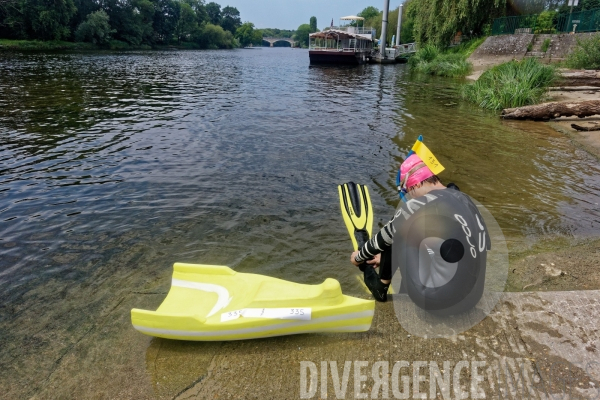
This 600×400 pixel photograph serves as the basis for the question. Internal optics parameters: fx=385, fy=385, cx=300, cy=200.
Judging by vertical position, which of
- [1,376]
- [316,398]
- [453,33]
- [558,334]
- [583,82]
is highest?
[453,33]

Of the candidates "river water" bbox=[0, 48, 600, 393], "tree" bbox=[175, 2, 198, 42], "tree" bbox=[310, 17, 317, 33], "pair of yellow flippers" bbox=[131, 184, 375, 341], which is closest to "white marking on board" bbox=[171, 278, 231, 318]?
"pair of yellow flippers" bbox=[131, 184, 375, 341]

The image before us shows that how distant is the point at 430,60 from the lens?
30.7 m

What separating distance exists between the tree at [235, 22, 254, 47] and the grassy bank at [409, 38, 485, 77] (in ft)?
422

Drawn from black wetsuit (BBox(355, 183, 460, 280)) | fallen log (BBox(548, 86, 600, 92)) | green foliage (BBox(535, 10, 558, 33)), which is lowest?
black wetsuit (BBox(355, 183, 460, 280))

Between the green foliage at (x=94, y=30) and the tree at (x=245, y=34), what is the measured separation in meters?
98.2

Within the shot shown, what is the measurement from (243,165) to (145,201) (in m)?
2.36

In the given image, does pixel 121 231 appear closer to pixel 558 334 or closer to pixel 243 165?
pixel 243 165

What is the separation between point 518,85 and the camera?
13.2 meters

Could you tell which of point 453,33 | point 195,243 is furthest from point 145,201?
point 453,33

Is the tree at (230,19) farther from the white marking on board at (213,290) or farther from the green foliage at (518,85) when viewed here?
the white marking on board at (213,290)

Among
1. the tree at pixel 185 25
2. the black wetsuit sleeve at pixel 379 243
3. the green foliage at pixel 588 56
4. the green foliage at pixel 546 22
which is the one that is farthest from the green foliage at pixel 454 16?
the tree at pixel 185 25

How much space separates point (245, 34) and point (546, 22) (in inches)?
5412

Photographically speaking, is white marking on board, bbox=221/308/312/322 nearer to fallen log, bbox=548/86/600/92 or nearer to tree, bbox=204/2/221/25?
fallen log, bbox=548/86/600/92

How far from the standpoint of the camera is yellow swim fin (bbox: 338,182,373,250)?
4.38 metres
